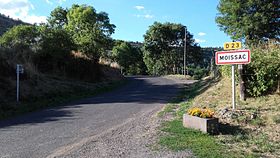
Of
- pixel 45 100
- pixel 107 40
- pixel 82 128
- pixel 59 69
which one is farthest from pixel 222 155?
pixel 107 40

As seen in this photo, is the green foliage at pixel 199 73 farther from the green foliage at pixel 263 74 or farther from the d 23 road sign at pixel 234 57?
the d 23 road sign at pixel 234 57

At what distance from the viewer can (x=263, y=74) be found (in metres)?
13.0

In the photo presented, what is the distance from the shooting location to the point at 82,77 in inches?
1043

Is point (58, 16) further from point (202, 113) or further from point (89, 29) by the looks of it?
point (202, 113)

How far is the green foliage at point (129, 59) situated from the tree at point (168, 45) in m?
14.0

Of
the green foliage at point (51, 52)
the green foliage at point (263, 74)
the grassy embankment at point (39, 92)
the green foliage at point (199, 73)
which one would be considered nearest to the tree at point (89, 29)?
the green foliage at point (51, 52)

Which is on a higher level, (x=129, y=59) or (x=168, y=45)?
(x=168, y=45)

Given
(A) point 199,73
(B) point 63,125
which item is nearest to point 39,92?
(B) point 63,125

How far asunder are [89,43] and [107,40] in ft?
38.5

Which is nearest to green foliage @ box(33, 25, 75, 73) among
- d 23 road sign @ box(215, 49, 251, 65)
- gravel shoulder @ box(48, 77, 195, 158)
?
gravel shoulder @ box(48, 77, 195, 158)

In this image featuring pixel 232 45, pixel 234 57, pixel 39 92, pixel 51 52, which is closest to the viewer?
pixel 234 57

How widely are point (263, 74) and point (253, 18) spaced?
1327cm

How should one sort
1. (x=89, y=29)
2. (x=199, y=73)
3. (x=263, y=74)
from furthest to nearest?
1. (x=199, y=73)
2. (x=89, y=29)
3. (x=263, y=74)

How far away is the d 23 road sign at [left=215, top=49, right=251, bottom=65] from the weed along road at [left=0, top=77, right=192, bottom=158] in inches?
139
